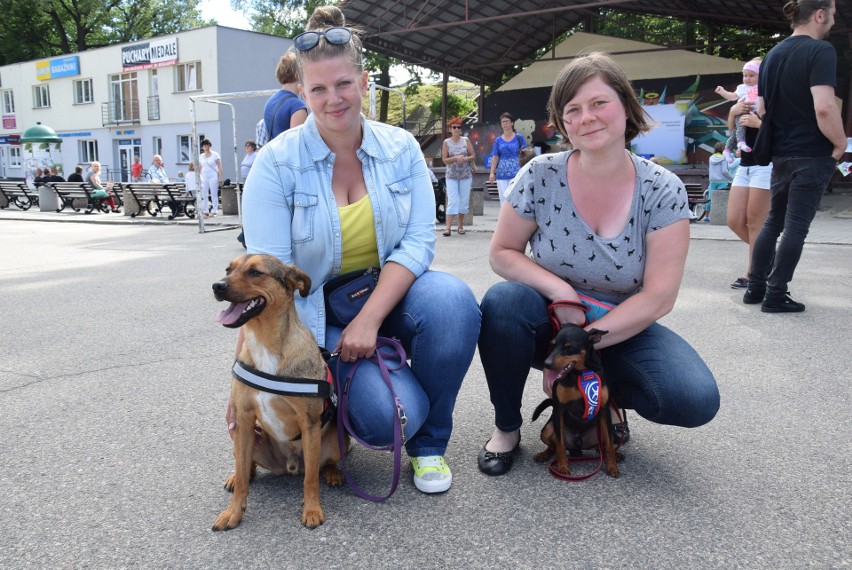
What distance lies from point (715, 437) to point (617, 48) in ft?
81.6

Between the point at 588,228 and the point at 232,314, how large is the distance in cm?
139

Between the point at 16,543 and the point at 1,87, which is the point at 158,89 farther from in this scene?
the point at 16,543

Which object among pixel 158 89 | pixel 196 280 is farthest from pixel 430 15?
pixel 158 89

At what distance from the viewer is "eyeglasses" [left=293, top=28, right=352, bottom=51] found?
7.79ft

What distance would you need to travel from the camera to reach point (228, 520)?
2.15 m

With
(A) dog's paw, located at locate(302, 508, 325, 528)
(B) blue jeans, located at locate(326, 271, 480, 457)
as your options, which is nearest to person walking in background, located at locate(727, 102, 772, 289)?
(B) blue jeans, located at locate(326, 271, 480, 457)

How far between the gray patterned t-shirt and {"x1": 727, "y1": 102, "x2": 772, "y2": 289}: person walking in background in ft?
10.5

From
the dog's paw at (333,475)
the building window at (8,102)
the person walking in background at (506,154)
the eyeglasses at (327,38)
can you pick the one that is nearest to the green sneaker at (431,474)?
the dog's paw at (333,475)

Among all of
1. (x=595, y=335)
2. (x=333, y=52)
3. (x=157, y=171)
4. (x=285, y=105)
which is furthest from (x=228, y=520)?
(x=157, y=171)

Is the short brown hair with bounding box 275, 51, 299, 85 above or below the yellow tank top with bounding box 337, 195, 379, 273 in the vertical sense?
above

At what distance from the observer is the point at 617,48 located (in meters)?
25.0

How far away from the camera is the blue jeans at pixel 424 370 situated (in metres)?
2.32

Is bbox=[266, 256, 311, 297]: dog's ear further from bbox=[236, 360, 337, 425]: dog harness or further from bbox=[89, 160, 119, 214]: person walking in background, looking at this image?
bbox=[89, 160, 119, 214]: person walking in background

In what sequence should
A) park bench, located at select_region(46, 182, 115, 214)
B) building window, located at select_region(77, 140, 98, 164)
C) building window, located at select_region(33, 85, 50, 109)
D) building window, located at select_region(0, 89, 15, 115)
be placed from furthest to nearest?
1. building window, located at select_region(0, 89, 15, 115)
2. building window, located at select_region(33, 85, 50, 109)
3. building window, located at select_region(77, 140, 98, 164)
4. park bench, located at select_region(46, 182, 115, 214)
